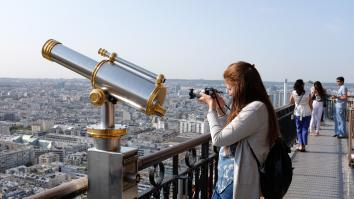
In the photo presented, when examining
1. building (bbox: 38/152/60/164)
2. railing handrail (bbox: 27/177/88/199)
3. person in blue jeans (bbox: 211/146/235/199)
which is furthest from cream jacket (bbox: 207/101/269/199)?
building (bbox: 38/152/60/164)

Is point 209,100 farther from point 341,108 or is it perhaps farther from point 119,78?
point 341,108

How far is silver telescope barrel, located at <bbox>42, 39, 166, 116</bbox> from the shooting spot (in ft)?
6.92

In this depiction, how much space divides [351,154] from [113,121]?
6.56 m

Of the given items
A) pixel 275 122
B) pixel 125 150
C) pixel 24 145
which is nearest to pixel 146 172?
pixel 125 150

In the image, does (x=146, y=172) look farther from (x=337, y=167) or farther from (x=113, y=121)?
(x=337, y=167)

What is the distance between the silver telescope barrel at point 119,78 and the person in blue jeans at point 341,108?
9.87 meters

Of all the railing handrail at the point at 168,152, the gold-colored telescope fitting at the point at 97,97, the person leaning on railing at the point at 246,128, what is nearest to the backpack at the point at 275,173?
the person leaning on railing at the point at 246,128

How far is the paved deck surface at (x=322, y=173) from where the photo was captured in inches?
239

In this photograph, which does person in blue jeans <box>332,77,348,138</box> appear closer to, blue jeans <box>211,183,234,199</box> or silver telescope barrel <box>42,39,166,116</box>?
blue jeans <box>211,183,234,199</box>

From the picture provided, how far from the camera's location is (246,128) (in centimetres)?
280

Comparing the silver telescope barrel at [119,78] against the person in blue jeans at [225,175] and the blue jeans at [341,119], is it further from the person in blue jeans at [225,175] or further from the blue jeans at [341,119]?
the blue jeans at [341,119]

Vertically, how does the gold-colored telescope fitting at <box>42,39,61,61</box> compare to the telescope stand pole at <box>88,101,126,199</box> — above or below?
above

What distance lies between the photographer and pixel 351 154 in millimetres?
7660

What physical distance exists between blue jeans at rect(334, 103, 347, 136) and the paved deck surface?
0.94m
